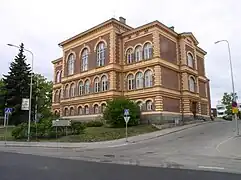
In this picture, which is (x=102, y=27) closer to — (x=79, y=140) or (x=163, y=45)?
(x=163, y=45)

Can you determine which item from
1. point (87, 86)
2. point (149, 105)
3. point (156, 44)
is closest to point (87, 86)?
point (87, 86)

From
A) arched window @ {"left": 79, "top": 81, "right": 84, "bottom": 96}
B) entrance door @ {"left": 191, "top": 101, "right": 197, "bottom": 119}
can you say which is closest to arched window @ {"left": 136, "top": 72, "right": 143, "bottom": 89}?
entrance door @ {"left": 191, "top": 101, "right": 197, "bottom": 119}

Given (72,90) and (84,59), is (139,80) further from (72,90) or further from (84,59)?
(72,90)

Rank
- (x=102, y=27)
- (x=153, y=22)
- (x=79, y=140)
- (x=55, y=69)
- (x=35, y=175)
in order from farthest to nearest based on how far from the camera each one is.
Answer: (x=55, y=69) < (x=102, y=27) < (x=153, y=22) < (x=79, y=140) < (x=35, y=175)

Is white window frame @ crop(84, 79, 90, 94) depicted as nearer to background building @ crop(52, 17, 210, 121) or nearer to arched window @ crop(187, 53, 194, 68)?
background building @ crop(52, 17, 210, 121)

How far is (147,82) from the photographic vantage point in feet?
132

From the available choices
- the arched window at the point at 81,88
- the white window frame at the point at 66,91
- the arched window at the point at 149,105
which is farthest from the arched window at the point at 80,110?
the arched window at the point at 149,105

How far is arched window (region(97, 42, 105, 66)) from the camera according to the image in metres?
44.7

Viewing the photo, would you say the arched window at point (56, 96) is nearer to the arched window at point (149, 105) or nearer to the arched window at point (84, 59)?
the arched window at point (84, 59)

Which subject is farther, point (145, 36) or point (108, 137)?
point (145, 36)

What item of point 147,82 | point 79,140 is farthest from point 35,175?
point 147,82

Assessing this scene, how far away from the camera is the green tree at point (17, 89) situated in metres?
44.5

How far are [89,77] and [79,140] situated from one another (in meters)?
21.1

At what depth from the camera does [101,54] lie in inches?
→ 1778
